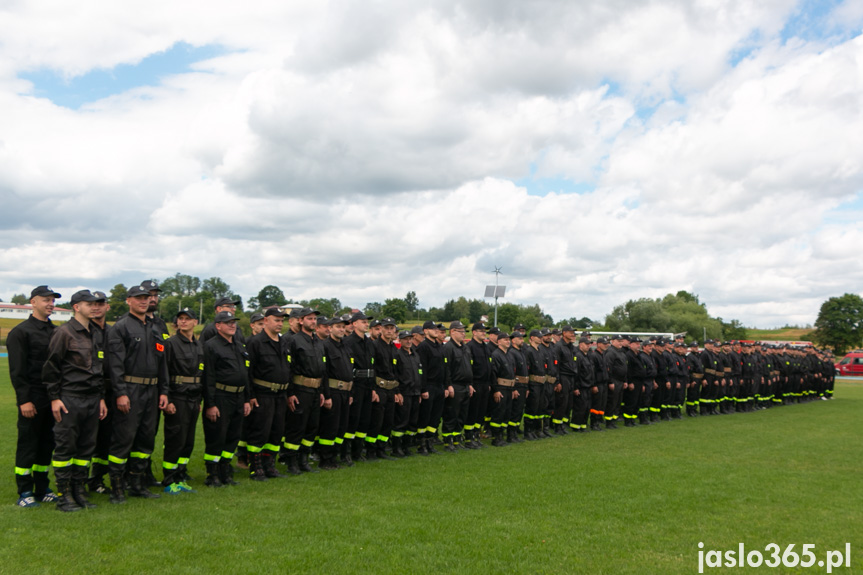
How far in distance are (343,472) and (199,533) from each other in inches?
134

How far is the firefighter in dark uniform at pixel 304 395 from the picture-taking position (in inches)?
356

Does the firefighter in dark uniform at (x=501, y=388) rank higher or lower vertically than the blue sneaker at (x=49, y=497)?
higher

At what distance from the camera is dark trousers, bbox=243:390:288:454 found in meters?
8.53

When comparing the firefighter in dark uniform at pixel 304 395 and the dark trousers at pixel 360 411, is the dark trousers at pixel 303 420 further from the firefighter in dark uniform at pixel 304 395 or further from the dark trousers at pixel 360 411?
the dark trousers at pixel 360 411

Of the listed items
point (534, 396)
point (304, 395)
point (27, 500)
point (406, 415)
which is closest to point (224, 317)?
point (304, 395)

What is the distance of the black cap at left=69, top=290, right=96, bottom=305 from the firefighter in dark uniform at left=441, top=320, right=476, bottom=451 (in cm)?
625

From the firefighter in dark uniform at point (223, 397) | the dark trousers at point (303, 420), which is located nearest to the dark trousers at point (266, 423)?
the dark trousers at point (303, 420)

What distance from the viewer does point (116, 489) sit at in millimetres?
6945

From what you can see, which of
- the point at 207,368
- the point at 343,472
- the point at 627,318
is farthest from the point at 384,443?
the point at 627,318

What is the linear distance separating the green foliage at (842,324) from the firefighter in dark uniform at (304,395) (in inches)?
3240

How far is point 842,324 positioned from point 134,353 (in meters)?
85.9

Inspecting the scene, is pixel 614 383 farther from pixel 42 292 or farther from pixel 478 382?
pixel 42 292

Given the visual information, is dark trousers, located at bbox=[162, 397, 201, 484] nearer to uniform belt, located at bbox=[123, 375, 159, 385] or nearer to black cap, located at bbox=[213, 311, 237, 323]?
uniform belt, located at bbox=[123, 375, 159, 385]

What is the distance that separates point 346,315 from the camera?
10406 millimetres
